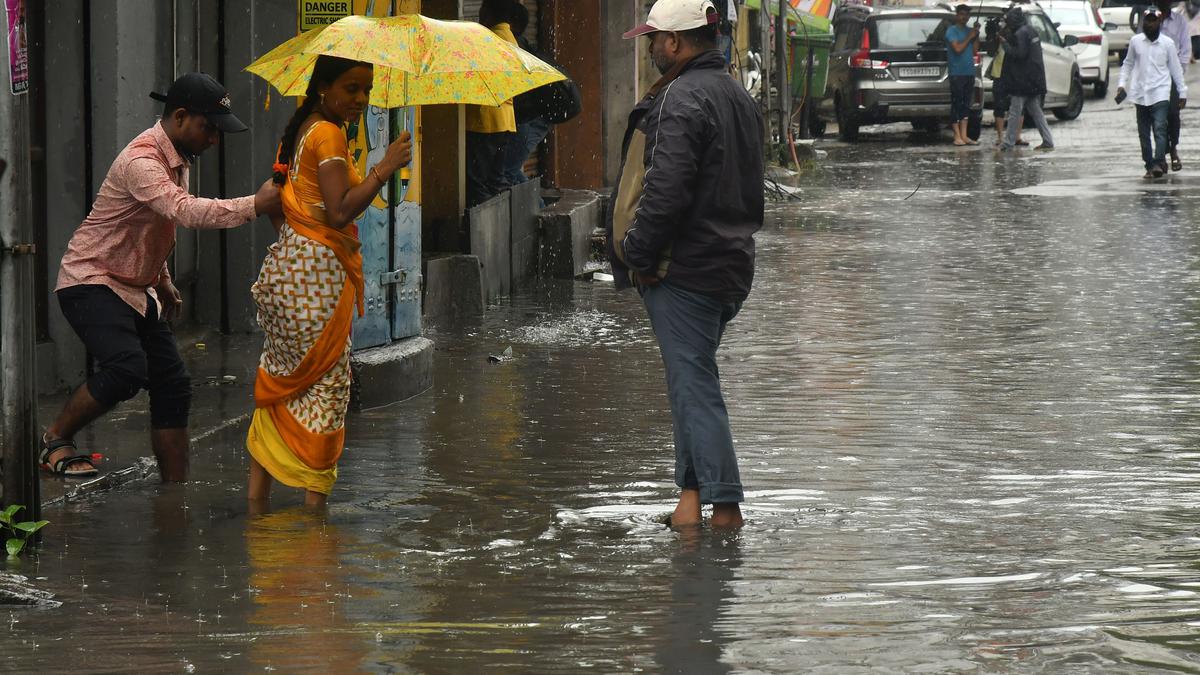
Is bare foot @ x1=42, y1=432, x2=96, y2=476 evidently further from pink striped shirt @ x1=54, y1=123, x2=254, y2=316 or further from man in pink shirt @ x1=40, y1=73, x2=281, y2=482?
pink striped shirt @ x1=54, y1=123, x2=254, y2=316

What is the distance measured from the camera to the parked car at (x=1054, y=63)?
29.9 meters

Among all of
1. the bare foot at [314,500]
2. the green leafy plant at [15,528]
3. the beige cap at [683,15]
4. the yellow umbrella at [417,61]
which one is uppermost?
the beige cap at [683,15]

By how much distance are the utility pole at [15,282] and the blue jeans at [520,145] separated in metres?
8.17

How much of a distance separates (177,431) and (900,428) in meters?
3.03

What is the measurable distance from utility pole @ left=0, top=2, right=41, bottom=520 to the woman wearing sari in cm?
92

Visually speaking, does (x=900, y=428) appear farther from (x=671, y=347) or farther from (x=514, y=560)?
(x=514, y=560)

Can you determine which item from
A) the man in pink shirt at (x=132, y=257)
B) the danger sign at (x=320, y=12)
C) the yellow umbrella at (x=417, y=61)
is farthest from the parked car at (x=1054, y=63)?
the man in pink shirt at (x=132, y=257)

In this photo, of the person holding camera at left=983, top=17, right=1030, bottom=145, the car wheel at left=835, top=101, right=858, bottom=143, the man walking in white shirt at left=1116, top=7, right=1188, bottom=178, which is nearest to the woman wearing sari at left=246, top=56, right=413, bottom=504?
the man walking in white shirt at left=1116, top=7, right=1188, bottom=178

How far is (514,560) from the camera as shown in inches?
231

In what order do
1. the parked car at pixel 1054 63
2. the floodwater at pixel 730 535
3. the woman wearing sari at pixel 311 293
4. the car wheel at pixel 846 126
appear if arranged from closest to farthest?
the floodwater at pixel 730 535 → the woman wearing sari at pixel 311 293 → the car wheel at pixel 846 126 → the parked car at pixel 1054 63

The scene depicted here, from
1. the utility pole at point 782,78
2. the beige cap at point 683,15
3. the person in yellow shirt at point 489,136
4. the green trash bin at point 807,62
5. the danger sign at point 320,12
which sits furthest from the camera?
the green trash bin at point 807,62

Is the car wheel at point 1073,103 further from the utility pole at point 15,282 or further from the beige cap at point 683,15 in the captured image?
the utility pole at point 15,282

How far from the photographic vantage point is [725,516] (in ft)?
20.7

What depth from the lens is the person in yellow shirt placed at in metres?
13.2
